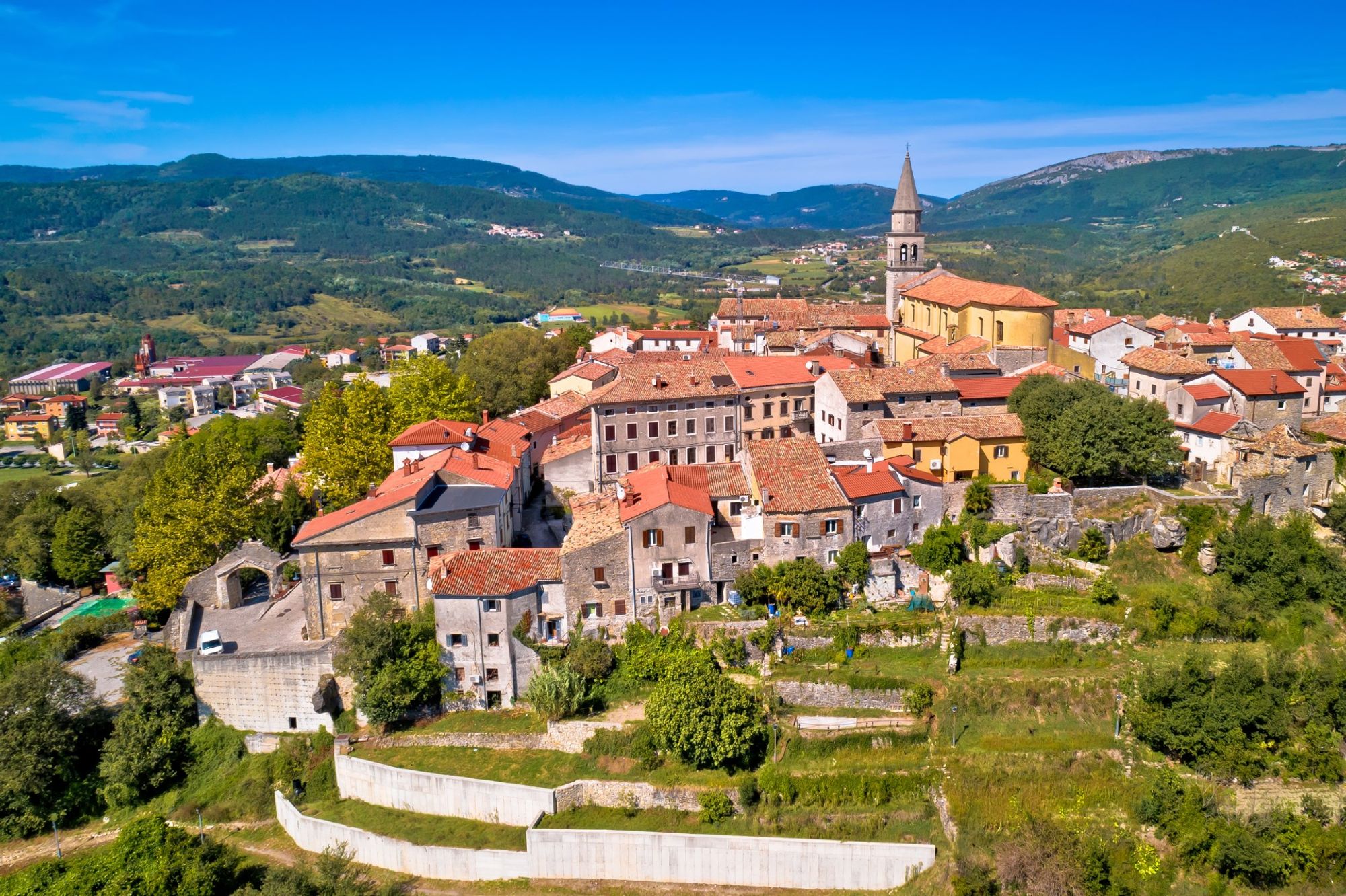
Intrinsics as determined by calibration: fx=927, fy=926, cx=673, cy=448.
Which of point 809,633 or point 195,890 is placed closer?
point 195,890

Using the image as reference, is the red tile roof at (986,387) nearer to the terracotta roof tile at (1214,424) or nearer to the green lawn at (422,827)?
the terracotta roof tile at (1214,424)

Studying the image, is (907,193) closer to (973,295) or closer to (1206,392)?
(973,295)

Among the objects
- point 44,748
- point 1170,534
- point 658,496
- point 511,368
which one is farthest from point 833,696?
point 511,368

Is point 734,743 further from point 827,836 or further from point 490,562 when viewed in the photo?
point 490,562

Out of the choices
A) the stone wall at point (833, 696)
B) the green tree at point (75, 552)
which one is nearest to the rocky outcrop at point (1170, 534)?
the stone wall at point (833, 696)

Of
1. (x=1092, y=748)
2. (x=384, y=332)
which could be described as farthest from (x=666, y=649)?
(x=384, y=332)

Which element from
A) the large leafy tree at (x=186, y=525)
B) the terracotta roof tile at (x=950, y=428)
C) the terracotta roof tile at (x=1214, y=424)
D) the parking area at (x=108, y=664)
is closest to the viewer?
the parking area at (x=108, y=664)

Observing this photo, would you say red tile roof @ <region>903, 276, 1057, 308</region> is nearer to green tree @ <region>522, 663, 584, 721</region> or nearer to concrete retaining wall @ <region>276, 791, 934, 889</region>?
concrete retaining wall @ <region>276, 791, 934, 889</region>
